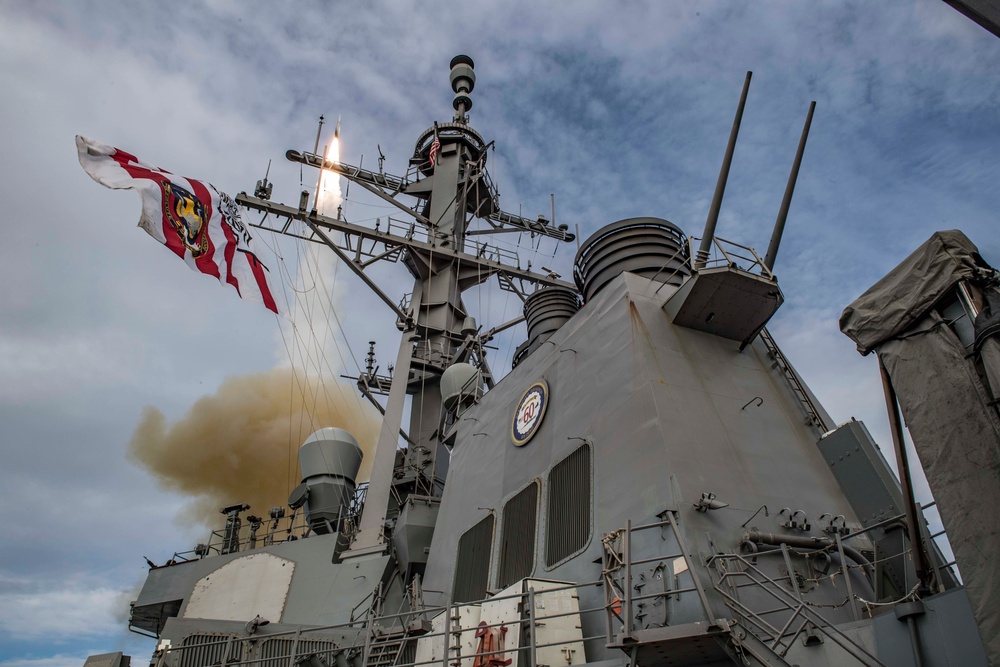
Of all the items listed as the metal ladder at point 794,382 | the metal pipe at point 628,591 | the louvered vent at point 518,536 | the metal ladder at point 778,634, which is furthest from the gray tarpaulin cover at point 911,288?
the louvered vent at point 518,536

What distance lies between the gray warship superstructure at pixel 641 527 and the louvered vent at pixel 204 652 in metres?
0.03

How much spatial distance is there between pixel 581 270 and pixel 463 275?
833 centimetres

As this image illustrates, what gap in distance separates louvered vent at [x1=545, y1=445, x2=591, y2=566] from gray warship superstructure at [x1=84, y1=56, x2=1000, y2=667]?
0.03 metres

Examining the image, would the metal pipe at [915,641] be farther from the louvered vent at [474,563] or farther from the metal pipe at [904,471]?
the louvered vent at [474,563]

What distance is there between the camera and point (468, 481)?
9.98 metres

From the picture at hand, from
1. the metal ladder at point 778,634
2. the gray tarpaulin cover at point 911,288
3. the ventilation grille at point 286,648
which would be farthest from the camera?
the ventilation grille at point 286,648

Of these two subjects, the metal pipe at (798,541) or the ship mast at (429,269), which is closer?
the metal pipe at (798,541)

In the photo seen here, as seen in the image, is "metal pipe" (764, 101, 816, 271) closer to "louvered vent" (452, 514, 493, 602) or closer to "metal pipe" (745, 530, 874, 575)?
"metal pipe" (745, 530, 874, 575)

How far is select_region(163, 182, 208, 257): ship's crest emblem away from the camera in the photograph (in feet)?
34.6

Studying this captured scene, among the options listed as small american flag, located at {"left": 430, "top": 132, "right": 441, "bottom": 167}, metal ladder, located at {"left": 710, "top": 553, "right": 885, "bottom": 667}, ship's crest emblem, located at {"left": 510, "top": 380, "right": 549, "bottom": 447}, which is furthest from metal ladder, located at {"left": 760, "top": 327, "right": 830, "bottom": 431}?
small american flag, located at {"left": 430, "top": 132, "right": 441, "bottom": 167}

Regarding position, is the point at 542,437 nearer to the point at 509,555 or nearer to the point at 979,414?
the point at 509,555

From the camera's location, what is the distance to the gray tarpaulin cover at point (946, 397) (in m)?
3.31

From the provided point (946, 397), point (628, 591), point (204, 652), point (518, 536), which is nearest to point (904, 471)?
point (946, 397)

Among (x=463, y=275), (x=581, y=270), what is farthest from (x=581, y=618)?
(x=463, y=275)
